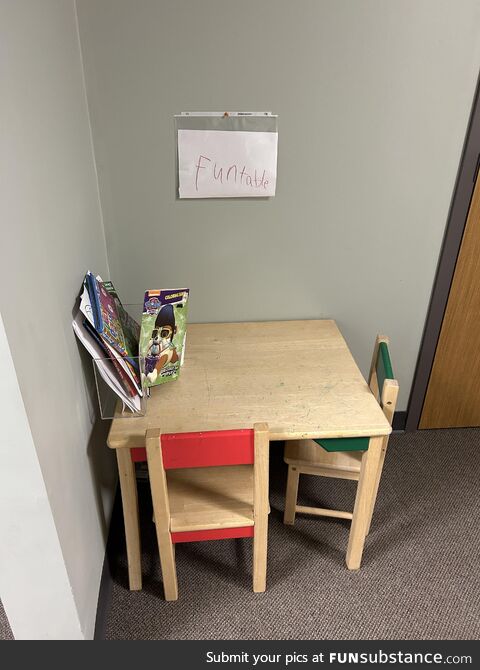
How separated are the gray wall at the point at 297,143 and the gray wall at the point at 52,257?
0.51 ft

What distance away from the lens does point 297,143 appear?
1.60 meters

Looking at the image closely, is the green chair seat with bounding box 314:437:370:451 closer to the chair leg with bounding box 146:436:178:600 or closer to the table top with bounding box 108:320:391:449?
the table top with bounding box 108:320:391:449

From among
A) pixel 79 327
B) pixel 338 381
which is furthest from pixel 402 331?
pixel 79 327

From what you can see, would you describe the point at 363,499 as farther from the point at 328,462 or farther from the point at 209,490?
the point at 209,490

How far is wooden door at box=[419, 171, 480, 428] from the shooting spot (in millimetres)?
1813

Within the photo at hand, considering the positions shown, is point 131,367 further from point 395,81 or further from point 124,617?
point 395,81

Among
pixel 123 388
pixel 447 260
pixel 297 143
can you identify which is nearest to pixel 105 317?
pixel 123 388

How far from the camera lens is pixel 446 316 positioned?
1.94 metres

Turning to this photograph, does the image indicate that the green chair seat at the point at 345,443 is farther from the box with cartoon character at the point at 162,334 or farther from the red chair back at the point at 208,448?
the box with cartoon character at the point at 162,334

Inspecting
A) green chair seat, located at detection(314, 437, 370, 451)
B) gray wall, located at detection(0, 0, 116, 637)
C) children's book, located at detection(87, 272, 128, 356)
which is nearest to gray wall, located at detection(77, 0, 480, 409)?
gray wall, located at detection(0, 0, 116, 637)

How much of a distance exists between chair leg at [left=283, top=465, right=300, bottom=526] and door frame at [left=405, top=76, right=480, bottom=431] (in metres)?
0.77

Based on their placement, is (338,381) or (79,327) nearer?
(79,327)

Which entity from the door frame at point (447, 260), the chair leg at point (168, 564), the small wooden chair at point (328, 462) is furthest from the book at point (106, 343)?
the door frame at point (447, 260)
